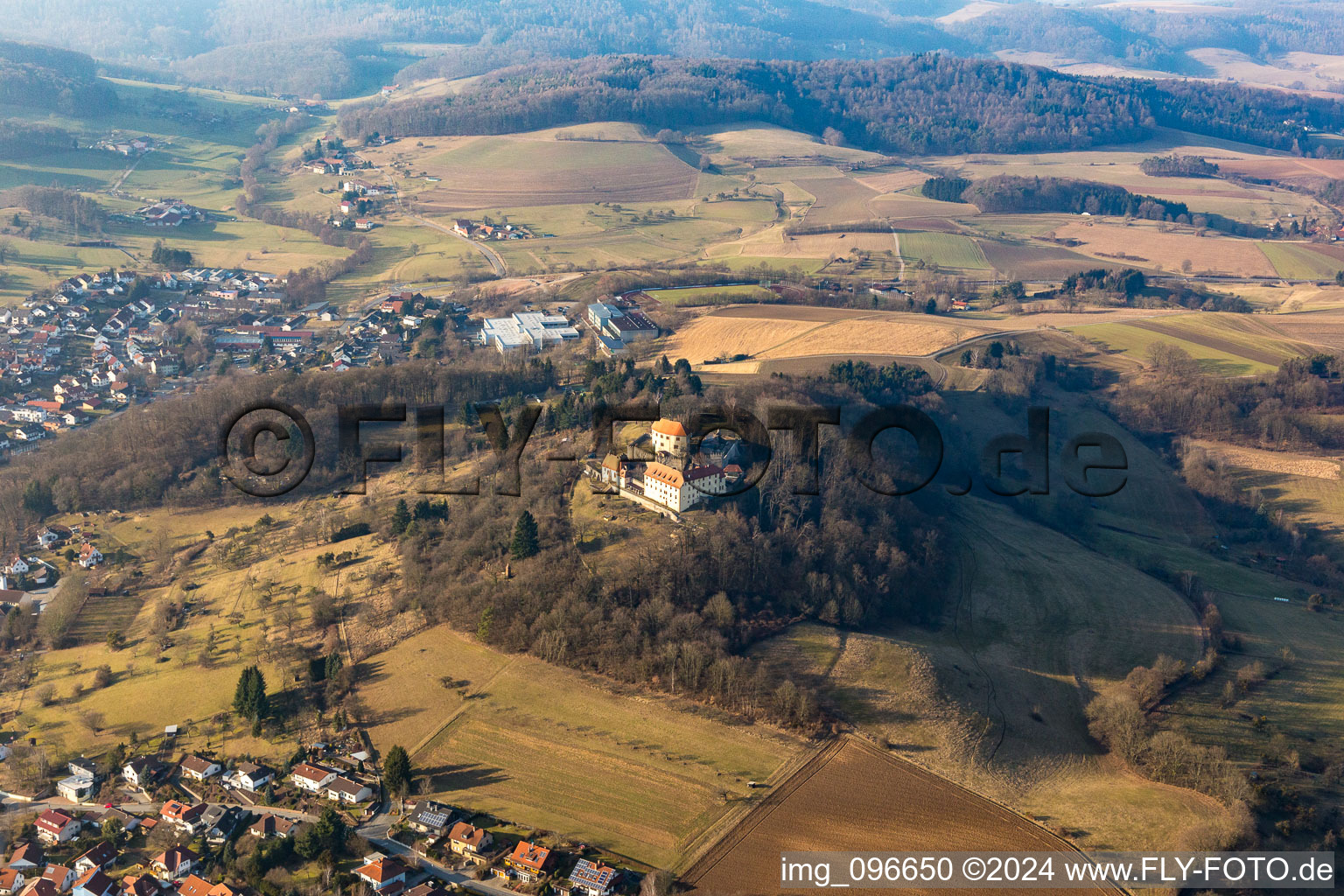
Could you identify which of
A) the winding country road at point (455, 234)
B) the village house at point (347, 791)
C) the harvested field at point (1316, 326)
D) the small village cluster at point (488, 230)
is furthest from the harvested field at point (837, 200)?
the village house at point (347, 791)

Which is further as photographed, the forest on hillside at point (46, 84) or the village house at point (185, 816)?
the forest on hillside at point (46, 84)

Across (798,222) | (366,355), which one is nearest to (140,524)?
(366,355)

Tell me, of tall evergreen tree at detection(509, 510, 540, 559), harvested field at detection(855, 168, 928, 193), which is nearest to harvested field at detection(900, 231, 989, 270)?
harvested field at detection(855, 168, 928, 193)

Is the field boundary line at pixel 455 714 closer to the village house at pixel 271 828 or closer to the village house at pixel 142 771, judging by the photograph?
the village house at pixel 271 828

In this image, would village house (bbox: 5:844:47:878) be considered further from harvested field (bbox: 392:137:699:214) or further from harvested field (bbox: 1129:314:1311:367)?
harvested field (bbox: 392:137:699:214)

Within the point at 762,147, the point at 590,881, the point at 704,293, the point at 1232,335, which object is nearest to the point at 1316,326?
the point at 1232,335

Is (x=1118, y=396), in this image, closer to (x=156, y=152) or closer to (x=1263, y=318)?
(x=1263, y=318)
